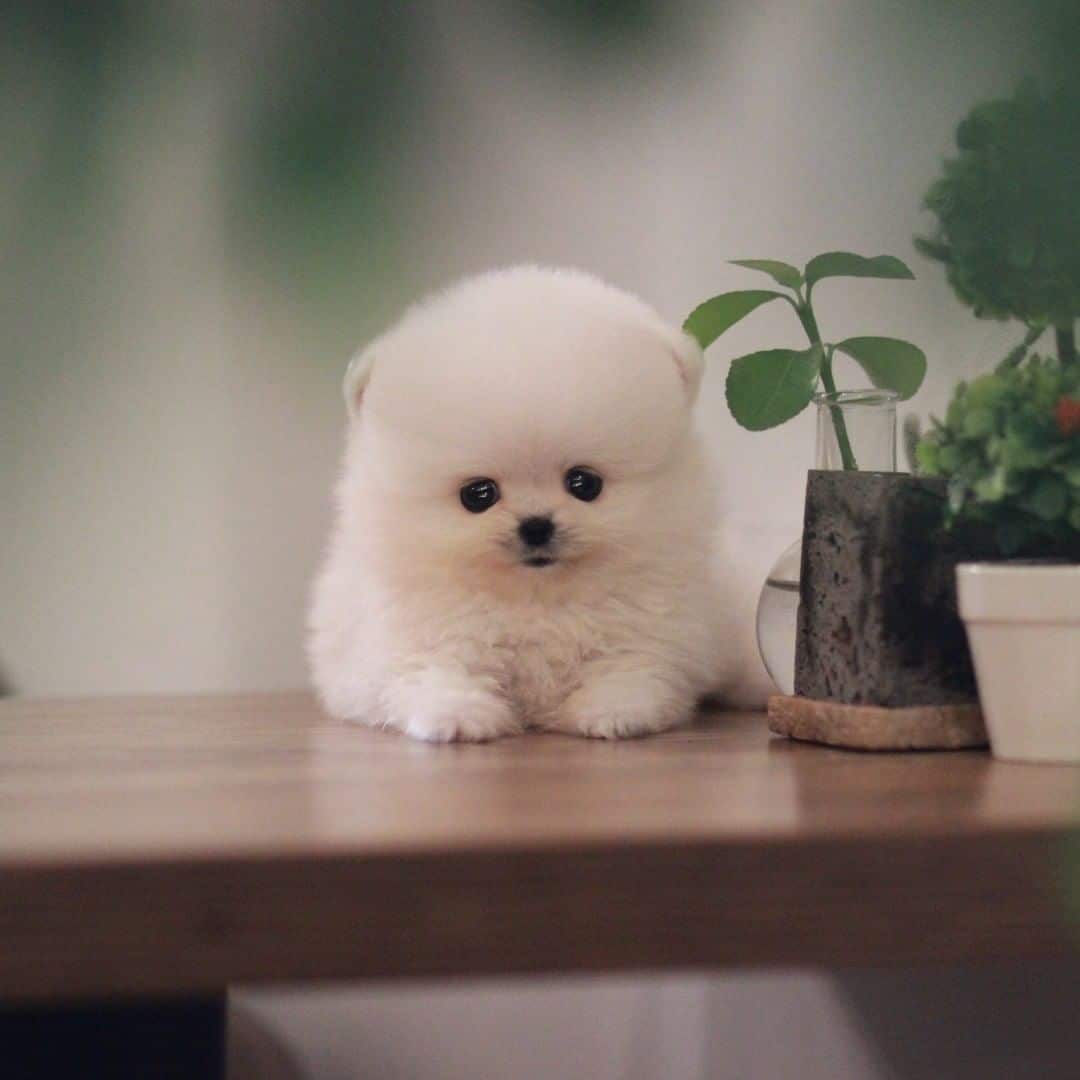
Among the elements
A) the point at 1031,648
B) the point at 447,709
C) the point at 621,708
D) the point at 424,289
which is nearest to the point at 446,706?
the point at 447,709

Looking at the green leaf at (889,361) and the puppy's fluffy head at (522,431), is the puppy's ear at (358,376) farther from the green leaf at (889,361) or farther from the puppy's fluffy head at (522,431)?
the green leaf at (889,361)

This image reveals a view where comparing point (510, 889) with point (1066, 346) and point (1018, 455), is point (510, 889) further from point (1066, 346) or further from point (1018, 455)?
point (1066, 346)

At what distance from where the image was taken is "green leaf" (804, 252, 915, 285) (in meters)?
0.86

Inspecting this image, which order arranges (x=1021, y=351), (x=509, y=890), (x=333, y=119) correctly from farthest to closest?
(x=1021, y=351) → (x=509, y=890) → (x=333, y=119)

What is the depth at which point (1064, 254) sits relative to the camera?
19 centimetres

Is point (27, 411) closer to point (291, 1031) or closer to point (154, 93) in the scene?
point (154, 93)

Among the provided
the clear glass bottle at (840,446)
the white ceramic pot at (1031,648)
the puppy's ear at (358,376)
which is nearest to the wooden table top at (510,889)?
the white ceramic pot at (1031,648)

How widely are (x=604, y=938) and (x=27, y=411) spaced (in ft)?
1.17

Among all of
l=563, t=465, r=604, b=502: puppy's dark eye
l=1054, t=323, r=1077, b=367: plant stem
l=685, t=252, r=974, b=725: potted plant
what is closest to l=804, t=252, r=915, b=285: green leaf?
→ l=685, t=252, r=974, b=725: potted plant

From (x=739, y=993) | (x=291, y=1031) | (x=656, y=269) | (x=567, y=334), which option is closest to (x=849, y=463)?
(x=567, y=334)

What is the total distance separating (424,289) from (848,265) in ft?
2.35

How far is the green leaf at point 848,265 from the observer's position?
86 cm

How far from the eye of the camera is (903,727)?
0.81 meters

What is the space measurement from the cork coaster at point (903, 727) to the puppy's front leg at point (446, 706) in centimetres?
23
